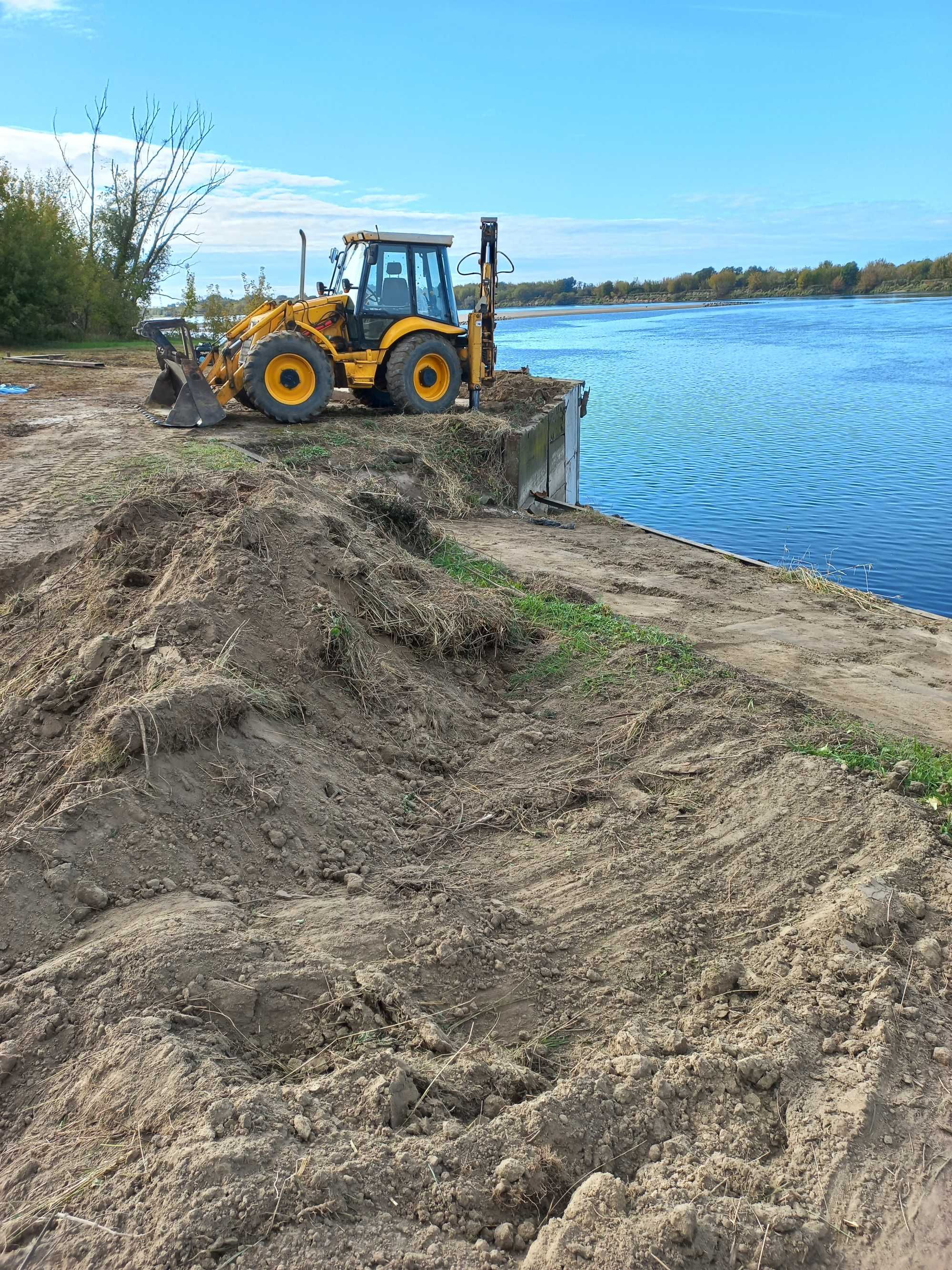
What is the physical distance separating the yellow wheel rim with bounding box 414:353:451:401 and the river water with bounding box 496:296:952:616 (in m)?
3.68

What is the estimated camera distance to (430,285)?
533 inches

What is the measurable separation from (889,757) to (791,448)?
50.3 ft

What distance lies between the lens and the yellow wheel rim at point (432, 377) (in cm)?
1323

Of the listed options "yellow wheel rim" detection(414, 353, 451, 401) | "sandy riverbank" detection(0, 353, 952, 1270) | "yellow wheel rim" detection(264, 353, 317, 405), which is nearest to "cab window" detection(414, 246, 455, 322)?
"yellow wheel rim" detection(414, 353, 451, 401)

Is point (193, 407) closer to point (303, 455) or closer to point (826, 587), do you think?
point (303, 455)

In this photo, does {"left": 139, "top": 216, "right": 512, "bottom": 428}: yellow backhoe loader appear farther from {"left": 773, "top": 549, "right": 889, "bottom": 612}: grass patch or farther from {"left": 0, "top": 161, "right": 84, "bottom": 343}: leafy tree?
{"left": 0, "top": 161, "right": 84, "bottom": 343}: leafy tree

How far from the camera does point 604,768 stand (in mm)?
4590

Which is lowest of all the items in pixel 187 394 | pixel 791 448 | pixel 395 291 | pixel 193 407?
pixel 791 448

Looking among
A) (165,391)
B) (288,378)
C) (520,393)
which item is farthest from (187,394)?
(520,393)

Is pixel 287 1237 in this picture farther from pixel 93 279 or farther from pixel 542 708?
pixel 93 279

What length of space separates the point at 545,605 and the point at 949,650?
321cm

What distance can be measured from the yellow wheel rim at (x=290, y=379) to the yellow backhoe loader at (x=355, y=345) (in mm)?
13

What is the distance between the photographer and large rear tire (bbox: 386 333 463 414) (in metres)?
12.9

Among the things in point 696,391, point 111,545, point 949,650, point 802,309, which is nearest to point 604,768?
point 111,545
